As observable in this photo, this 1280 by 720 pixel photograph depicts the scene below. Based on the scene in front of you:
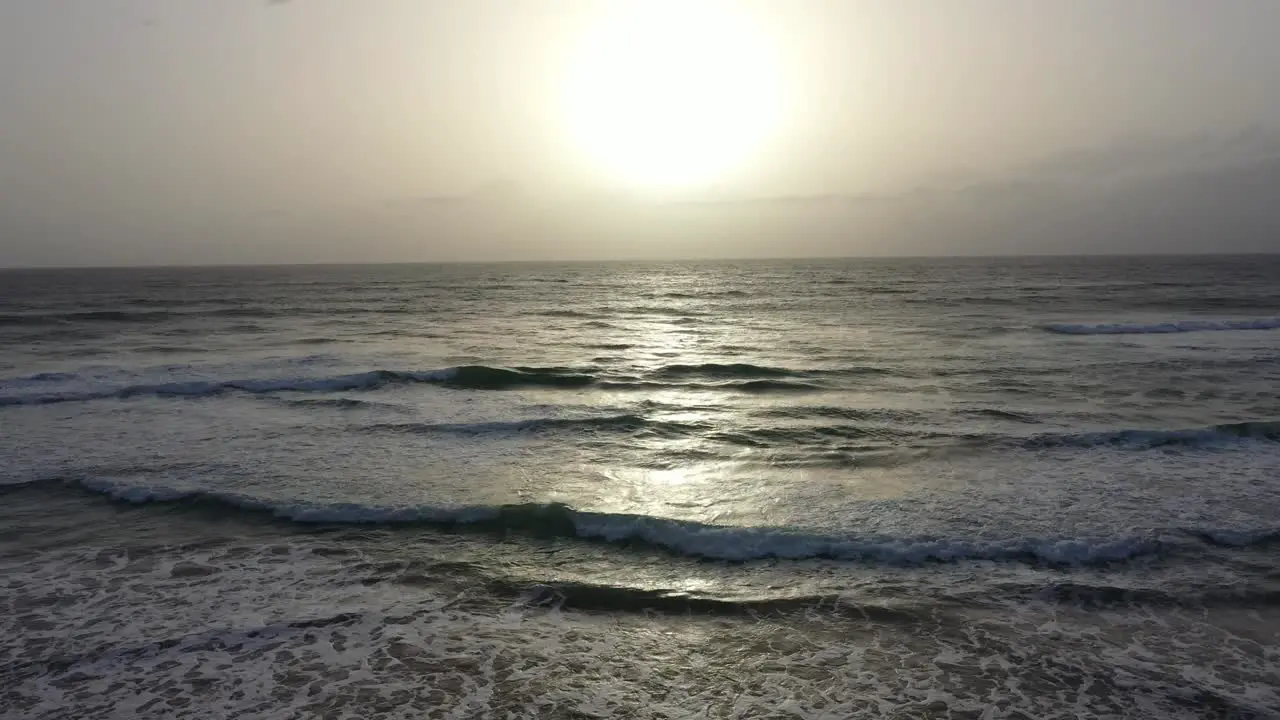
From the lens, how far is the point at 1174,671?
22.7ft

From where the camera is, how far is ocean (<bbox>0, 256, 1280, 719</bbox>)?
Result: 6.83 metres

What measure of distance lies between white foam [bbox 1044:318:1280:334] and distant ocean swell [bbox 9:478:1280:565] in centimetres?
2871

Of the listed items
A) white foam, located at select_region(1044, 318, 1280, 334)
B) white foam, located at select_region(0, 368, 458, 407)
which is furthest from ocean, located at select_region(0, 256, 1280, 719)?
white foam, located at select_region(1044, 318, 1280, 334)

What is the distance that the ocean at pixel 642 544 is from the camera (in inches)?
269

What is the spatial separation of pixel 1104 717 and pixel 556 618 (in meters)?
5.06

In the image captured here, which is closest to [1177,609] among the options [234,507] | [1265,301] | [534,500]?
[534,500]

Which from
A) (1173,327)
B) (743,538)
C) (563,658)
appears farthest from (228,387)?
(1173,327)

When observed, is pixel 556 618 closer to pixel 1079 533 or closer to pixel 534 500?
pixel 534 500

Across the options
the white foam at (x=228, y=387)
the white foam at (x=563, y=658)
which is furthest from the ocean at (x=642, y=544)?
the white foam at (x=228, y=387)

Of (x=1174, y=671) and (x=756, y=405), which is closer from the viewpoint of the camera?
(x=1174, y=671)

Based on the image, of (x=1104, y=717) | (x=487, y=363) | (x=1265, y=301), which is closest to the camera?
(x=1104, y=717)

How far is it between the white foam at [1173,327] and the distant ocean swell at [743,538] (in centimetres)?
2871

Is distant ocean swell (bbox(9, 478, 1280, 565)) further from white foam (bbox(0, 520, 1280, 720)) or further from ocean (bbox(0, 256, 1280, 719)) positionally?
white foam (bbox(0, 520, 1280, 720))

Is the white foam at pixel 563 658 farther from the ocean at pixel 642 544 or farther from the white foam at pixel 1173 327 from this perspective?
the white foam at pixel 1173 327
